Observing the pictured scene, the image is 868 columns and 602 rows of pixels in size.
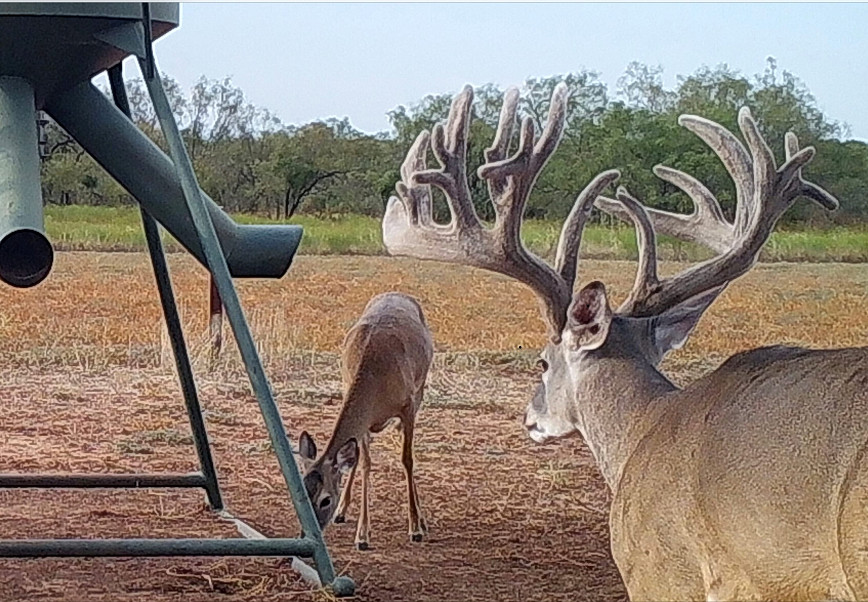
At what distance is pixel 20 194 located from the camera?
4.54 meters

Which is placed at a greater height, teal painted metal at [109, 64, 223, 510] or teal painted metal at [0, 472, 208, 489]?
teal painted metal at [109, 64, 223, 510]

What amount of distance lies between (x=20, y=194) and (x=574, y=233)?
1.74 m

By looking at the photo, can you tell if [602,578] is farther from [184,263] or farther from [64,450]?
[184,263]

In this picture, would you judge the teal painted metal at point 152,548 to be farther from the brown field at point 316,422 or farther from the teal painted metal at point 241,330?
the brown field at point 316,422

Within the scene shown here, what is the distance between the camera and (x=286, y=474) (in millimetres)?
4562

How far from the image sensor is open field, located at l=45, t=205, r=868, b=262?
15.7 meters

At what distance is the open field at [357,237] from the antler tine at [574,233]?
922 cm

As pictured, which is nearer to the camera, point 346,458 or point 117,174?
point 117,174

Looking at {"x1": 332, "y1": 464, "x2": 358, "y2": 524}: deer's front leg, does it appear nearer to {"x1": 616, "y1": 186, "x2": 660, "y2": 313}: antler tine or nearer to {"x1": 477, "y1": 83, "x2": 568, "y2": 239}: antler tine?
{"x1": 477, "y1": 83, "x2": 568, "y2": 239}: antler tine

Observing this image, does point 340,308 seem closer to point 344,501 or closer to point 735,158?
point 344,501

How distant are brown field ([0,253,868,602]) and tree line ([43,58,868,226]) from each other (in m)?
1.39

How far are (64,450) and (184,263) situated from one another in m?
10.2

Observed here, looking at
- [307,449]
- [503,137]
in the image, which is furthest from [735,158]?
[307,449]

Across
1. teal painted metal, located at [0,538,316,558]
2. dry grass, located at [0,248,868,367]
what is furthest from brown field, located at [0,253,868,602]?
teal painted metal, located at [0,538,316,558]
